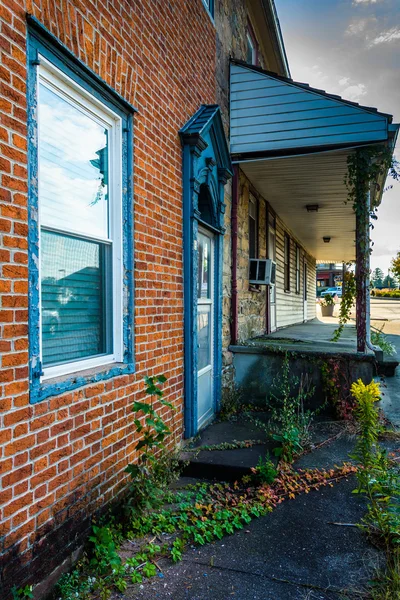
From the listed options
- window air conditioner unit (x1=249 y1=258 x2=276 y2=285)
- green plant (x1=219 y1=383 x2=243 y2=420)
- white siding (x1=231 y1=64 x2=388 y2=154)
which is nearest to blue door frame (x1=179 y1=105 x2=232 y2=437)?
green plant (x1=219 y1=383 x2=243 y2=420)

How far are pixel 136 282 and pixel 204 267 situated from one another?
1961 millimetres

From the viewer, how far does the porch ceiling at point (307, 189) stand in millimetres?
6328

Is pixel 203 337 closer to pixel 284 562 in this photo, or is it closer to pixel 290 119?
pixel 284 562

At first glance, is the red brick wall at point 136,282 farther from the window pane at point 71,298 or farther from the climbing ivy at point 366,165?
the climbing ivy at point 366,165

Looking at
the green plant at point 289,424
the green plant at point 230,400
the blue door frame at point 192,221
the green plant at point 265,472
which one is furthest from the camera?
the green plant at point 230,400

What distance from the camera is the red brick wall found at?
80.1 inches

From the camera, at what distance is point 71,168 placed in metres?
2.71

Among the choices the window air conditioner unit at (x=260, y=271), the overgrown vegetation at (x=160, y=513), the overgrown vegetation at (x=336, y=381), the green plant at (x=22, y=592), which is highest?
the window air conditioner unit at (x=260, y=271)

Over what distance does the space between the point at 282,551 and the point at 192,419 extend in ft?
5.96

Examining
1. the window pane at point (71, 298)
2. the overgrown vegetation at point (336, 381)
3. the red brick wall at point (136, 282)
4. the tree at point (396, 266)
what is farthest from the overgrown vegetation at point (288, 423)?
the tree at point (396, 266)

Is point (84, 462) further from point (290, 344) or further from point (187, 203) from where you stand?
point (290, 344)

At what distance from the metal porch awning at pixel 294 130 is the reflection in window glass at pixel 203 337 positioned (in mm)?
2482

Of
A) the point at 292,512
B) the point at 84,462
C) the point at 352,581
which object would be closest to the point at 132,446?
the point at 84,462

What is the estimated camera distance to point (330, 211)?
9344 mm
